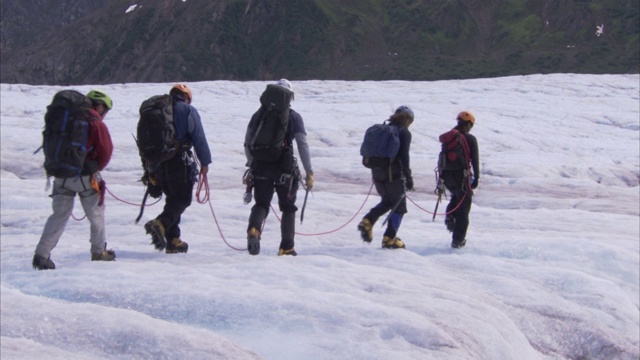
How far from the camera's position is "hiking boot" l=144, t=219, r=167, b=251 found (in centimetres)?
977

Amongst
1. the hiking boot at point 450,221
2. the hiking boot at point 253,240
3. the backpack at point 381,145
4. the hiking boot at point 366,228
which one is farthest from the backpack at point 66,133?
the hiking boot at point 450,221

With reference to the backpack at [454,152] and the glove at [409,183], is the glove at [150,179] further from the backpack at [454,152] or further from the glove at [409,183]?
the backpack at [454,152]

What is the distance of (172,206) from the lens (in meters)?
9.86

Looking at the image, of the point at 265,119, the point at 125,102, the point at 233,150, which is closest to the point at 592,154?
the point at 233,150

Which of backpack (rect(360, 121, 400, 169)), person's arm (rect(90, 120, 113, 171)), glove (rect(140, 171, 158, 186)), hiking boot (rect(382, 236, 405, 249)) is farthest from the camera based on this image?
hiking boot (rect(382, 236, 405, 249))

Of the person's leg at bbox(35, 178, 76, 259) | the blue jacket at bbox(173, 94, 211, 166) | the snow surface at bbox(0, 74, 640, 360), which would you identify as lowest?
the snow surface at bbox(0, 74, 640, 360)

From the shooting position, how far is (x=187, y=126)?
9.64 metres

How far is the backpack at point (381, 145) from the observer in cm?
1075

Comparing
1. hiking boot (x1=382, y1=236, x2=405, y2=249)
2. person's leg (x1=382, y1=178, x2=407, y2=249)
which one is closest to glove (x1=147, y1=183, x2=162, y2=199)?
person's leg (x1=382, y1=178, x2=407, y2=249)

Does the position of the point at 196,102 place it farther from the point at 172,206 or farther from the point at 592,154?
the point at 172,206

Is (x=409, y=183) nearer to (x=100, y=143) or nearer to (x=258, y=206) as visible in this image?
(x=258, y=206)

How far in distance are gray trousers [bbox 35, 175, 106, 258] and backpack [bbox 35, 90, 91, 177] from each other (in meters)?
0.21

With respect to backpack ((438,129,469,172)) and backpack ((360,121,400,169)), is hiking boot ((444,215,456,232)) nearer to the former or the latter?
backpack ((438,129,469,172))

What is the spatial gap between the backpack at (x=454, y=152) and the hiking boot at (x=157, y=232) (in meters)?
4.16
